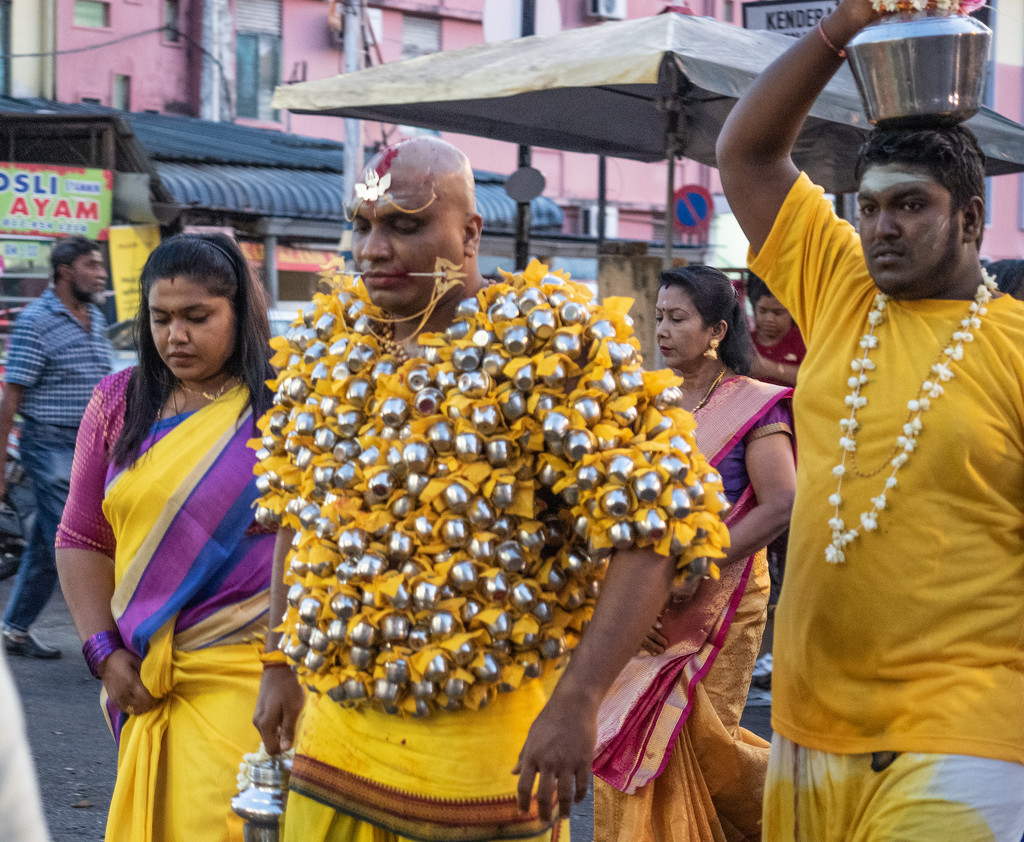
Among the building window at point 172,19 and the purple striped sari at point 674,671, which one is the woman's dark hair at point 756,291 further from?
the building window at point 172,19

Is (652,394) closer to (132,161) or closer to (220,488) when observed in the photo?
(220,488)

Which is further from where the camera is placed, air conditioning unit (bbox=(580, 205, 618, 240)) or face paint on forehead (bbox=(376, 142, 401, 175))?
air conditioning unit (bbox=(580, 205, 618, 240))

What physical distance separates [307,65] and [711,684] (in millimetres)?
22559

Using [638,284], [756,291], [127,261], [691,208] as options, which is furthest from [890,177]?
[127,261]

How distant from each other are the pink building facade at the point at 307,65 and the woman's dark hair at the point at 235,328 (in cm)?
1721

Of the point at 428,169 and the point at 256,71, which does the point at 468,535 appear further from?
the point at 256,71

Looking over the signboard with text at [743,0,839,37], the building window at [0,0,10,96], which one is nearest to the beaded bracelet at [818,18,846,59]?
the signboard with text at [743,0,839,37]

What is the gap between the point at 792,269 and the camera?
10.3ft

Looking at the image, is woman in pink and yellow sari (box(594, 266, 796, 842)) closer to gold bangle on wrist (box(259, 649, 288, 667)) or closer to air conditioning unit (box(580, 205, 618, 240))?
gold bangle on wrist (box(259, 649, 288, 667))

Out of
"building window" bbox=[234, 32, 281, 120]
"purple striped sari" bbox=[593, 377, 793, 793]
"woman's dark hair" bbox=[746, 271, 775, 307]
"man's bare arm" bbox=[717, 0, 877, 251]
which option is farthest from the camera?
"building window" bbox=[234, 32, 281, 120]

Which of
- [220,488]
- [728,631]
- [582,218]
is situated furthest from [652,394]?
[582,218]

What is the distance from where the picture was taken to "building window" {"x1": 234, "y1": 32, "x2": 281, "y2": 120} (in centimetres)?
2464

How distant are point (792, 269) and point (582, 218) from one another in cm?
2427

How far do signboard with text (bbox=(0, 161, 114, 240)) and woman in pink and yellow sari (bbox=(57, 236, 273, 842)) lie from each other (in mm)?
10961
